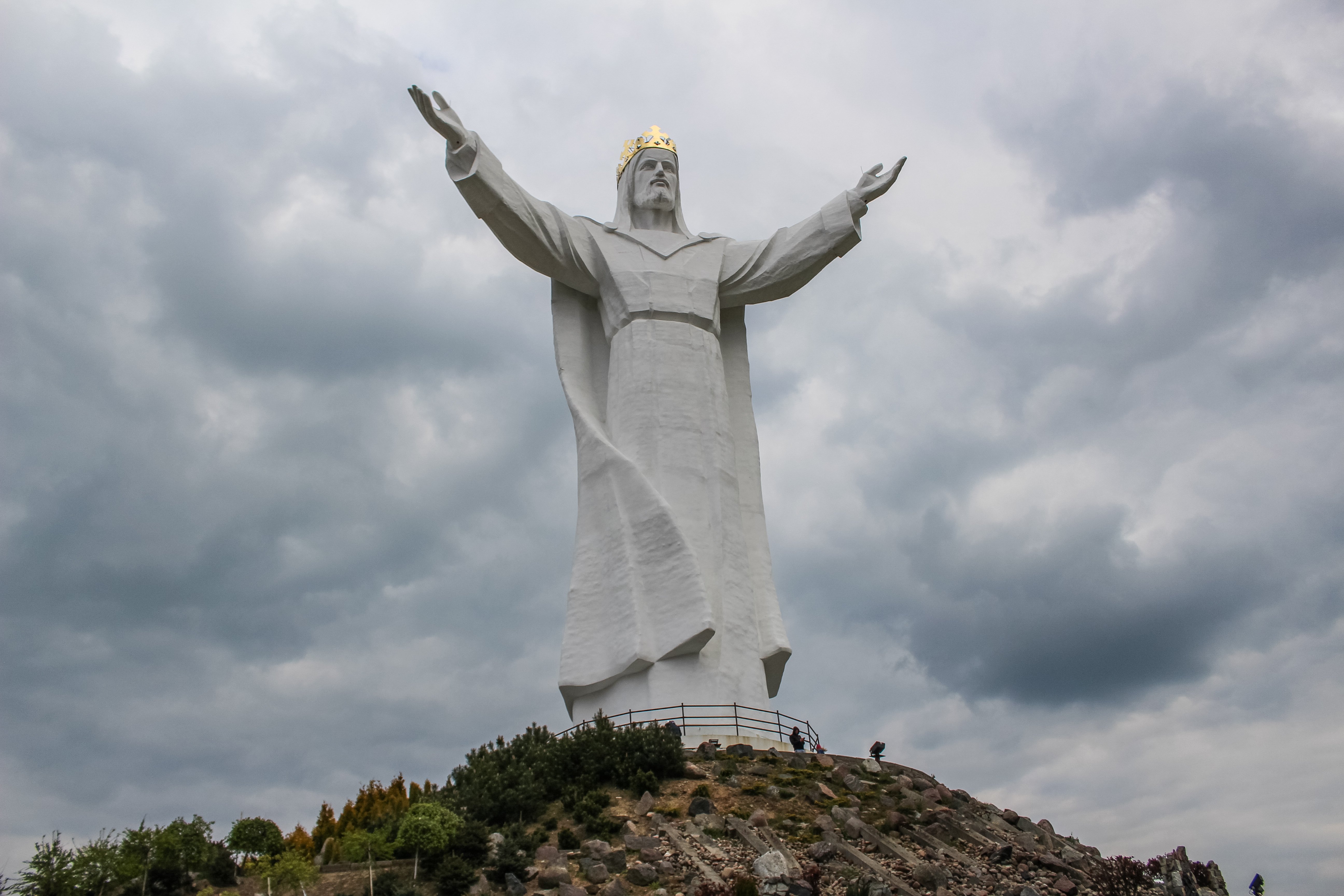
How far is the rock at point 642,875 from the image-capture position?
11.1 m

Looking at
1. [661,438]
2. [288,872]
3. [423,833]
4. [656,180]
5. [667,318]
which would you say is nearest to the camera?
[288,872]

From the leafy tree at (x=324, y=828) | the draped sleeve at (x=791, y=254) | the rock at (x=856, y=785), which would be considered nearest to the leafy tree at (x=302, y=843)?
the leafy tree at (x=324, y=828)

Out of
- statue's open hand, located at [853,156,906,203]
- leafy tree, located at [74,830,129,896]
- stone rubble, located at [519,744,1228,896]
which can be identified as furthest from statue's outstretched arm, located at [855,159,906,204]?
leafy tree, located at [74,830,129,896]

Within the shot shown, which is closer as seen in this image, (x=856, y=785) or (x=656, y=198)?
(x=856, y=785)

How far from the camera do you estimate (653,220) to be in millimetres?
19312

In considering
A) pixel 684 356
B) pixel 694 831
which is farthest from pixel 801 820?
pixel 684 356

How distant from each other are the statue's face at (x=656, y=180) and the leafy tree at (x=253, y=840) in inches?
441

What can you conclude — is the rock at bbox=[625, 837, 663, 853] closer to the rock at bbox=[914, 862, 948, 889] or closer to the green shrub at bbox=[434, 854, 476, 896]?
the green shrub at bbox=[434, 854, 476, 896]

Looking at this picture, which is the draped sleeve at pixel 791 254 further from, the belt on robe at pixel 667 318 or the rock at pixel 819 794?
the rock at pixel 819 794

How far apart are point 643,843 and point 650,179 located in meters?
11.2

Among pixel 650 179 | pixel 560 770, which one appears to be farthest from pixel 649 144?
pixel 560 770

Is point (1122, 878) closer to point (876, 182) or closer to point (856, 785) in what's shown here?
point (856, 785)

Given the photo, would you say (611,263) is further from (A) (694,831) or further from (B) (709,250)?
(A) (694,831)

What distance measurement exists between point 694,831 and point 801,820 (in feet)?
3.88
